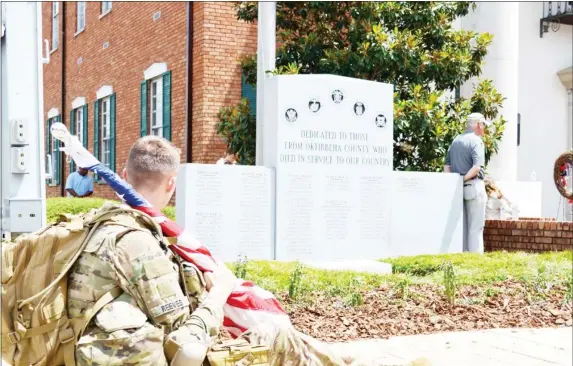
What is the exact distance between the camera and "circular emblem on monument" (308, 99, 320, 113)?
32.3ft

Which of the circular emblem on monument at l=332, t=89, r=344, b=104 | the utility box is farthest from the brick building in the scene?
the utility box

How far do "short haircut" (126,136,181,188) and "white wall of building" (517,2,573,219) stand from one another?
59.5 feet

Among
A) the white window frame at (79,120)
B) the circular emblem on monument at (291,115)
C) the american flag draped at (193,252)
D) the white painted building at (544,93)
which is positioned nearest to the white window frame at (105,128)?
the white window frame at (79,120)

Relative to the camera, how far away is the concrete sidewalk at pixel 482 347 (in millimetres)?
4987

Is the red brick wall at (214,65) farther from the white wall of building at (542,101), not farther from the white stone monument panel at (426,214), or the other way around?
the white wall of building at (542,101)

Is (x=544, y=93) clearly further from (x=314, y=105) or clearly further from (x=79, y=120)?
(x=79, y=120)

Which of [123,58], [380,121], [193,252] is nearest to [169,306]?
[193,252]

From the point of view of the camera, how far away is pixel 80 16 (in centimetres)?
2411

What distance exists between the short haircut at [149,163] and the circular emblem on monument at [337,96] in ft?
24.0

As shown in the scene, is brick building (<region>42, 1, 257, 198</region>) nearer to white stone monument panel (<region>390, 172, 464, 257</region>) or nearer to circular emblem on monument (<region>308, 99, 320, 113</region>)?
white stone monument panel (<region>390, 172, 464, 257</region>)

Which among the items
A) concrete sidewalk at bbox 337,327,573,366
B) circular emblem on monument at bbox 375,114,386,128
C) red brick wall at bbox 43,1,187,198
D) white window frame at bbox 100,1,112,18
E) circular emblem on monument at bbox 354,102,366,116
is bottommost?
concrete sidewalk at bbox 337,327,573,366

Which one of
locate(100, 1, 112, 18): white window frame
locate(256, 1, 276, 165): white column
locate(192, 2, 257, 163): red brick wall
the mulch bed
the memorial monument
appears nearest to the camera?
the mulch bed

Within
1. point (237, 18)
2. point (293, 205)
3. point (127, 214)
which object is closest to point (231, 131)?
point (237, 18)

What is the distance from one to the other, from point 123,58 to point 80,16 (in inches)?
200
